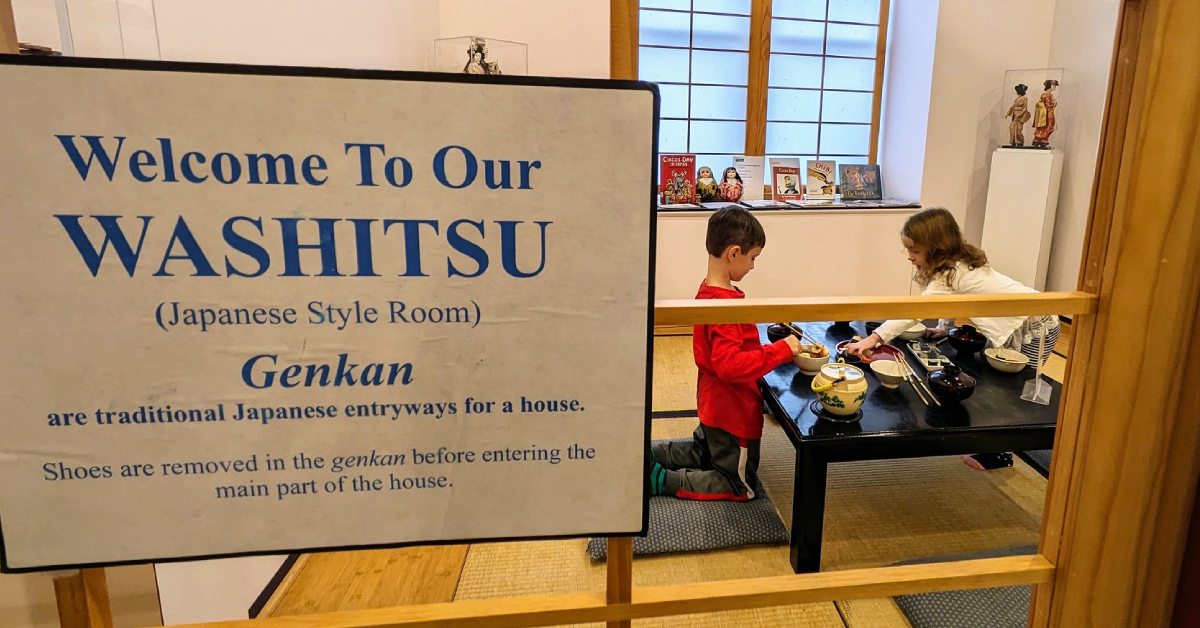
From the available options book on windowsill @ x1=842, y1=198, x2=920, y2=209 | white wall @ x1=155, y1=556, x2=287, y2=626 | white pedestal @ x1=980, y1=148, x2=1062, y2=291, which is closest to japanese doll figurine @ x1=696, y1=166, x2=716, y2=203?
book on windowsill @ x1=842, y1=198, x2=920, y2=209

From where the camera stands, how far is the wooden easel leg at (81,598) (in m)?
0.71

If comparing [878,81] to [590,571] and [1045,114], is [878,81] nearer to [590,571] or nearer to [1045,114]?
[1045,114]

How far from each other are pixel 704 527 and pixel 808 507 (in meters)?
0.32

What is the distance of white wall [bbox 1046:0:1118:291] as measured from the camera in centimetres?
374

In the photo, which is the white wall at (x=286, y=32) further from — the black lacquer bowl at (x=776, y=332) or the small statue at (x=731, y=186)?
the small statue at (x=731, y=186)

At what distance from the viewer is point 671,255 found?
4.00 m

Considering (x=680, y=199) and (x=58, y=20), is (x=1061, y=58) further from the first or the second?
(x=58, y=20)

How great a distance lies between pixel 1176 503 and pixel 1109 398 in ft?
0.56

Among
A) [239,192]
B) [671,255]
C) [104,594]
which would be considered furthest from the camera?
[671,255]

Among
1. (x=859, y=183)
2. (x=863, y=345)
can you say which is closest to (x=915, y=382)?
(x=863, y=345)

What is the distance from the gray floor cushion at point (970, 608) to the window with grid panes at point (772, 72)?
3.33m

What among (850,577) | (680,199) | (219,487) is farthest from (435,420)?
(680,199)

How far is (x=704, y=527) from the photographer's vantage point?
1.84 meters

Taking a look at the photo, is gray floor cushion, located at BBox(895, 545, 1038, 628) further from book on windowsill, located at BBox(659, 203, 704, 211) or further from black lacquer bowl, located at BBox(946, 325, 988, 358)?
book on windowsill, located at BBox(659, 203, 704, 211)
